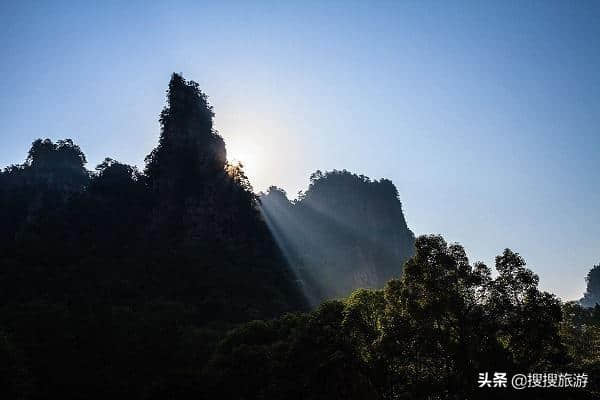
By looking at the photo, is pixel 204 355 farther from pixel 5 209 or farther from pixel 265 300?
pixel 5 209

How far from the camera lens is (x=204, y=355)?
93.0ft

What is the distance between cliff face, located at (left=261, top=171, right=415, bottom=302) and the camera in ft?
269

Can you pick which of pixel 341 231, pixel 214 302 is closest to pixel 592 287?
pixel 341 231

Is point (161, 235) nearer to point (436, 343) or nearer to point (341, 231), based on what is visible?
point (436, 343)

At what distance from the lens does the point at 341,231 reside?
10562 cm

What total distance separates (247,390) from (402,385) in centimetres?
918

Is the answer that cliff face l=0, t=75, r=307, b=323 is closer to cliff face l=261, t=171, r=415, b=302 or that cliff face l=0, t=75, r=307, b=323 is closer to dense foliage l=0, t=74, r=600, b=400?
dense foliage l=0, t=74, r=600, b=400

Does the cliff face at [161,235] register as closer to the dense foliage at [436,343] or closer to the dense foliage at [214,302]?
the dense foliage at [214,302]

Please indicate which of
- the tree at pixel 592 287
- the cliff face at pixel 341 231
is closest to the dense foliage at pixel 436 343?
the cliff face at pixel 341 231

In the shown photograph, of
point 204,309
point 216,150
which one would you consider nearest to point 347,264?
point 216,150

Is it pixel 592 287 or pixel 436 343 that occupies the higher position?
pixel 592 287

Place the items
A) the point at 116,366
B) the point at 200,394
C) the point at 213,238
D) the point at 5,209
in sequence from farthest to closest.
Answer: the point at 5,209
the point at 213,238
the point at 116,366
the point at 200,394

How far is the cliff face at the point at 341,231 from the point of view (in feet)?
269

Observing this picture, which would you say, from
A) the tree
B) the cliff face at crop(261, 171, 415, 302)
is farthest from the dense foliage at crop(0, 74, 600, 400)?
the tree
